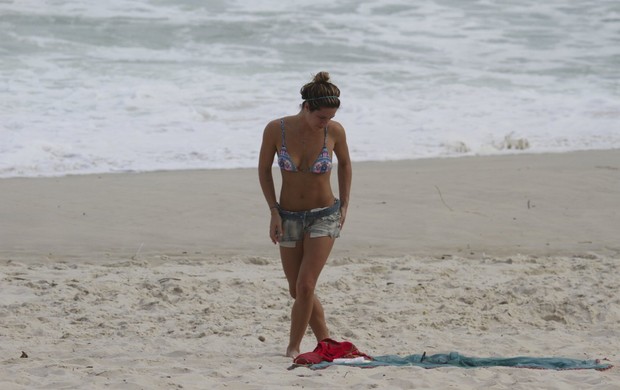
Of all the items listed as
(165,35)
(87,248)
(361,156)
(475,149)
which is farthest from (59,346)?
(165,35)

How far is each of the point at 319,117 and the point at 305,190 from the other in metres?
0.39

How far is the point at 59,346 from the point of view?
5.58m

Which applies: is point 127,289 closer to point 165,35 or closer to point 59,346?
point 59,346

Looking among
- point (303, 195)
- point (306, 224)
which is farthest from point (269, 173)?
point (306, 224)

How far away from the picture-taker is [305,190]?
5121mm

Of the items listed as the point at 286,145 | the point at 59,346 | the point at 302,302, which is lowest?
the point at 59,346

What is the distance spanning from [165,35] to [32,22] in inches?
105

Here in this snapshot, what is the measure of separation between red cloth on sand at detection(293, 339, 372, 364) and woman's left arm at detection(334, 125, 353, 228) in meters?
0.61

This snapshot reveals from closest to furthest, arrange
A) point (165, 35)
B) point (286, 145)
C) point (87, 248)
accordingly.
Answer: point (286, 145)
point (87, 248)
point (165, 35)

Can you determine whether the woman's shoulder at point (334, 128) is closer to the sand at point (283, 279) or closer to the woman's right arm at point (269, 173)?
the woman's right arm at point (269, 173)

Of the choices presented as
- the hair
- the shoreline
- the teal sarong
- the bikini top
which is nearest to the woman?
the bikini top

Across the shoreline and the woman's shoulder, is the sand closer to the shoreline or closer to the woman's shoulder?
the shoreline

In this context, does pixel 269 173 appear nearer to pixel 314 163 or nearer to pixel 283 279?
pixel 314 163

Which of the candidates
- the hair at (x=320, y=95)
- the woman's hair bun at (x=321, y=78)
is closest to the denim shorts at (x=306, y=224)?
the hair at (x=320, y=95)
